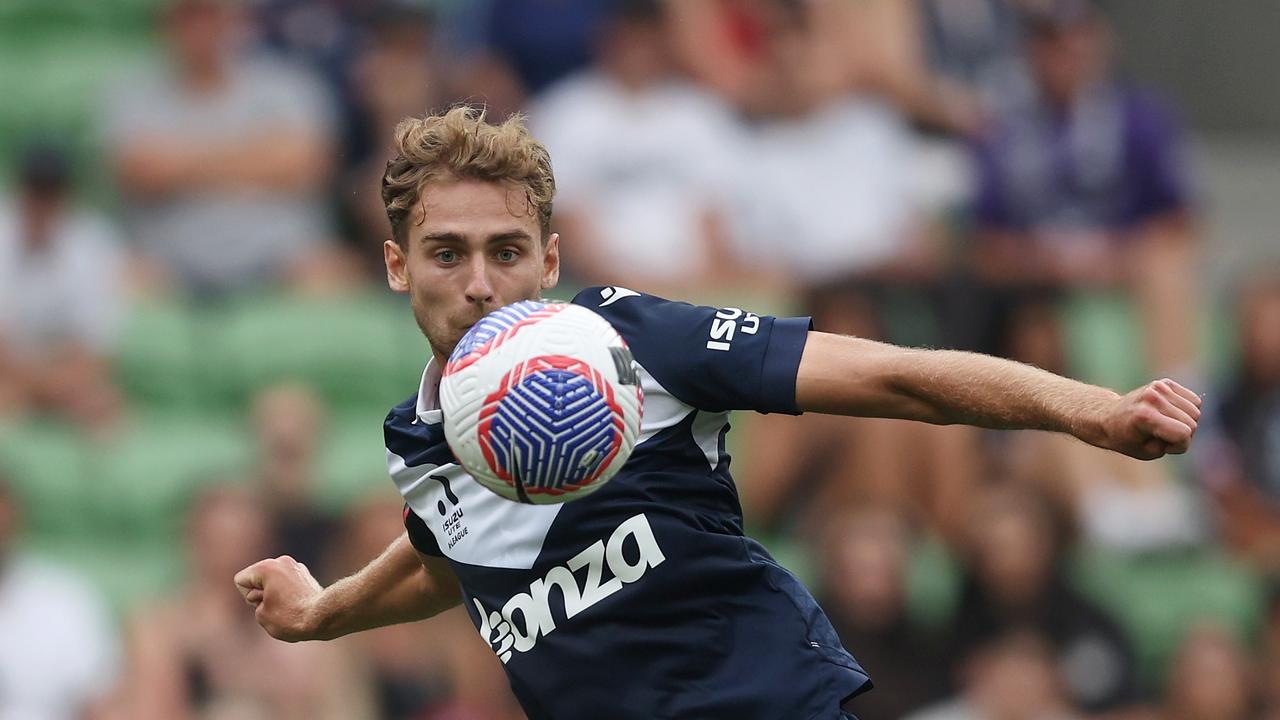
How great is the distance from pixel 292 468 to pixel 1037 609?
3.97 meters

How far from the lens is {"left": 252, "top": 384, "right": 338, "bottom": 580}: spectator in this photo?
8.80 meters

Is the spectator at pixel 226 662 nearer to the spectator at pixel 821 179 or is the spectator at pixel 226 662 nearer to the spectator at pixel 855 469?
the spectator at pixel 855 469

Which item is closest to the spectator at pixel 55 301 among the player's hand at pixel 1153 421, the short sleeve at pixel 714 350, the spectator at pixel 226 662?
the spectator at pixel 226 662

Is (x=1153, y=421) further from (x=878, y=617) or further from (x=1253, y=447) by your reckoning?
(x=1253, y=447)

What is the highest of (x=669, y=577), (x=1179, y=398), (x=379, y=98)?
(x=379, y=98)

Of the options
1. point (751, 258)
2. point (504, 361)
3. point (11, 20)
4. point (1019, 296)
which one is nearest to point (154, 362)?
point (11, 20)

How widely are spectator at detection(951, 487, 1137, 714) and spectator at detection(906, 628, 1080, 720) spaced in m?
0.06

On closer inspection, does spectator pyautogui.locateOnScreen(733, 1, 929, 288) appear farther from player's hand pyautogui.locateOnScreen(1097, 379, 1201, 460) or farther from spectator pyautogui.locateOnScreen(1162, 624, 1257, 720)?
player's hand pyautogui.locateOnScreen(1097, 379, 1201, 460)

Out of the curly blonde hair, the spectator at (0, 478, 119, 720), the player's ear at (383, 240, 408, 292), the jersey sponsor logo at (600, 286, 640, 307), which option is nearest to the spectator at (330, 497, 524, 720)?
the spectator at (0, 478, 119, 720)

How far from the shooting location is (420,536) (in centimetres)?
470

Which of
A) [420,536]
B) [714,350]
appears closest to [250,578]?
[420,536]

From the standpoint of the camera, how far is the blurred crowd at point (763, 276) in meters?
8.78

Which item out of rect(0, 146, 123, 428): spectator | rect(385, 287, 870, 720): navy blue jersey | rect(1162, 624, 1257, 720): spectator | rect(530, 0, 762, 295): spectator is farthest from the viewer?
rect(530, 0, 762, 295): spectator

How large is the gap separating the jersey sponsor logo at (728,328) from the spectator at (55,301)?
636 centimetres
